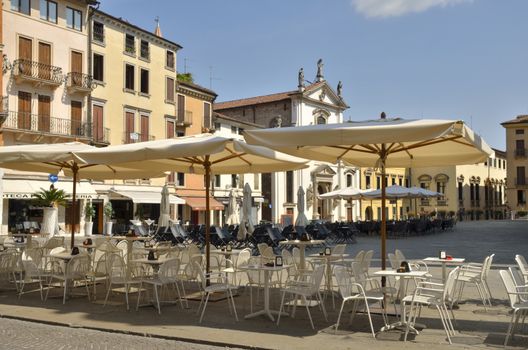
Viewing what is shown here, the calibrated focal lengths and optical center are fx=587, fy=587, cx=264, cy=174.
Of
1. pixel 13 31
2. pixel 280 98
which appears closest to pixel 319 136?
pixel 13 31

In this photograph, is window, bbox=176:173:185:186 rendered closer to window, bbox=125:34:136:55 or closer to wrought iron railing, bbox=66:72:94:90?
window, bbox=125:34:136:55

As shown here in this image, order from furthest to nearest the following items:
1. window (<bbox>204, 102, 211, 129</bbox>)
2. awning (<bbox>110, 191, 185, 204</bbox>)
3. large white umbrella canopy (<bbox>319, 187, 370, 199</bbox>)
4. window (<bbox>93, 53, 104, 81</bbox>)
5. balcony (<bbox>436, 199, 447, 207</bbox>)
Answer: balcony (<bbox>436, 199, 447, 207</bbox>) → window (<bbox>204, 102, 211, 129</bbox>) → awning (<bbox>110, 191, 185, 204</bbox>) → window (<bbox>93, 53, 104, 81</bbox>) → large white umbrella canopy (<bbox>319, 187, 370, 199</bbox>)

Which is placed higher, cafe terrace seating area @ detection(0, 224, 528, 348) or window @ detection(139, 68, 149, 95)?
window @ detection(139, 68, 149, 95)

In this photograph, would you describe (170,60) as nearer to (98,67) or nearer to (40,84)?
(98,67)

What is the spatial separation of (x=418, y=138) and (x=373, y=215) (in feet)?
179

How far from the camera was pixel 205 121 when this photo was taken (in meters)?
40.6

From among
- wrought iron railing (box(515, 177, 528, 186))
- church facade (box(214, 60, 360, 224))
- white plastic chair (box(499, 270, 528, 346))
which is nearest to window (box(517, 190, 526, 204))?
wrought iron railing (box(515, 177, 528, 186))

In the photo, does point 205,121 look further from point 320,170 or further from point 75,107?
point 320,170

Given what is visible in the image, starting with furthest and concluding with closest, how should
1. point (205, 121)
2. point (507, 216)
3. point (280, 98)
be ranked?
A: point (507, 216) → point (280, 98) → point (205, 121)

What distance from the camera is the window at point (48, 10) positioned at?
29.9 meters

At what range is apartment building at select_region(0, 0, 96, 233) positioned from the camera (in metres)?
28.1

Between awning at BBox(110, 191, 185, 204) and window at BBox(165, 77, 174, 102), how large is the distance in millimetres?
6342

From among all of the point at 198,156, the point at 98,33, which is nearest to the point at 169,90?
the point at 98,33

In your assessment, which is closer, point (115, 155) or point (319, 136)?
point (319, 136)
